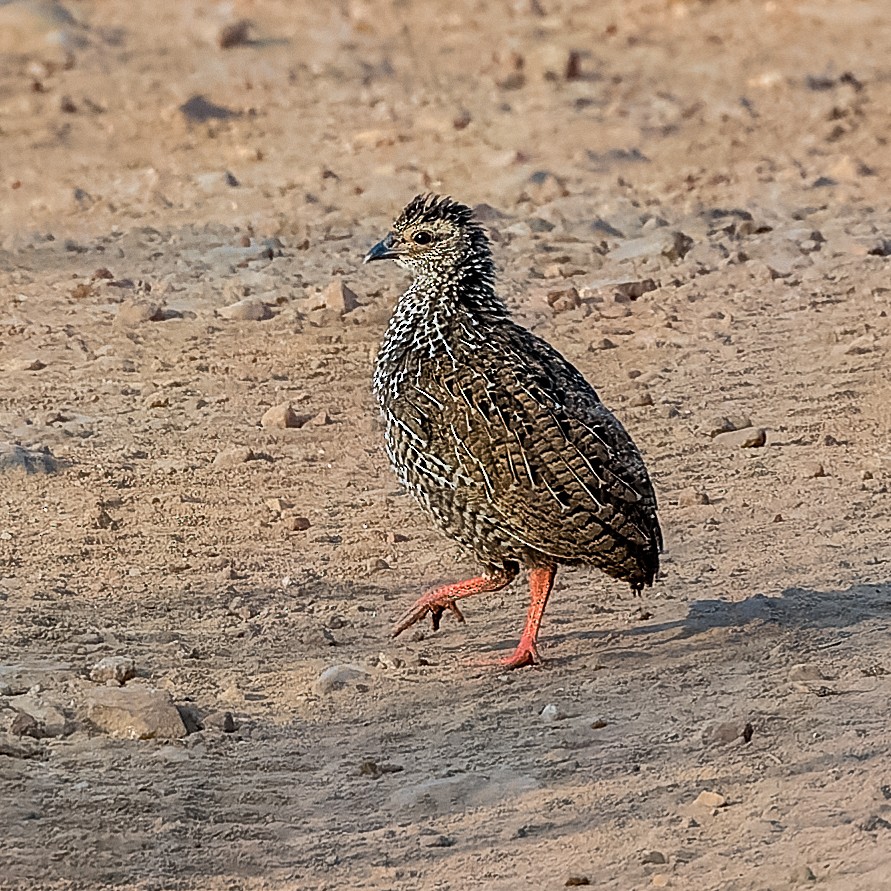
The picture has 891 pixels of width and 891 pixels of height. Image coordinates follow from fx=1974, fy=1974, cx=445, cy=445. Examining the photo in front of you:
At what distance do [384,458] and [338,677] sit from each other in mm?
2535

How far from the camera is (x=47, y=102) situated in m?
15.1

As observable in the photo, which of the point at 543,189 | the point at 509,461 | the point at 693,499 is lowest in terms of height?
the point at 543,189

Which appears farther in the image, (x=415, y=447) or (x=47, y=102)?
(x=47, y=102)

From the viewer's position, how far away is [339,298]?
433 inches

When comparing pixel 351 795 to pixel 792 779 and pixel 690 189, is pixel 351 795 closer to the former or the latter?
pixel 792 779

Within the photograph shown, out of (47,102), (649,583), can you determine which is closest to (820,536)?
(649,583)

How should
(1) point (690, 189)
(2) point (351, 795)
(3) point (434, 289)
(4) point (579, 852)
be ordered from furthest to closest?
(1) point (690, 189) < (3) point (434, 289) < (2) point (351, 795) < (4) point (579, 852)

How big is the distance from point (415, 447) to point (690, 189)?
710cm

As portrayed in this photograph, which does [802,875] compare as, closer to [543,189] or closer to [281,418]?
[281,418]

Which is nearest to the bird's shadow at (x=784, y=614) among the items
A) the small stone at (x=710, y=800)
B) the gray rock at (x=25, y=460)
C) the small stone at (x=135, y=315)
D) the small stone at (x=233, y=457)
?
the small stone at (x=710, y=800)

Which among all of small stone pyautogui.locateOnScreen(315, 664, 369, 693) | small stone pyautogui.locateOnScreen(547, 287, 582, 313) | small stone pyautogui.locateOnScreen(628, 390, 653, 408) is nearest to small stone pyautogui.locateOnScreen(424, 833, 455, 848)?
small stone pyautogui.locateOnScreen(315, 664, 369, 693)

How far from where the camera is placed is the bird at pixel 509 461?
6688mm

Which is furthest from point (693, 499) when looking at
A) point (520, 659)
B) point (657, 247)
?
point (657, 247)

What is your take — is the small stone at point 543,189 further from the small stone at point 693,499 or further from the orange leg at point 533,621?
the orange leg at point 533,621
